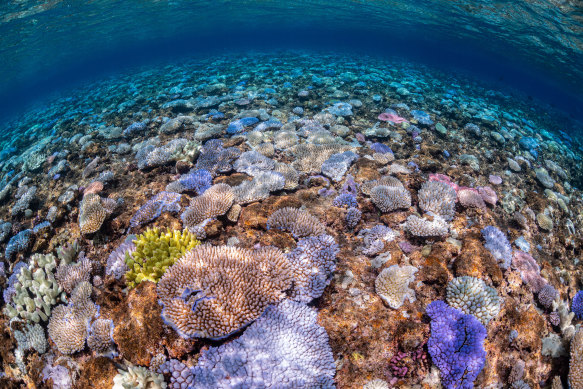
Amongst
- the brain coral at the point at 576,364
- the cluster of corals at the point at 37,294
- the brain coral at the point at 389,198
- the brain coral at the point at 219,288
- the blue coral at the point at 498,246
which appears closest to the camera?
the brain coral at the point at 219,288

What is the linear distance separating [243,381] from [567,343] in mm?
4765

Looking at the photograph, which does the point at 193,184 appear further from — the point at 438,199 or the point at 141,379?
the point at 438,199

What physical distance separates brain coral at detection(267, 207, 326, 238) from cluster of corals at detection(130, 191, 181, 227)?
2101 mm

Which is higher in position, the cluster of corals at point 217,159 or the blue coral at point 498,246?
the blue coral at point 498,246

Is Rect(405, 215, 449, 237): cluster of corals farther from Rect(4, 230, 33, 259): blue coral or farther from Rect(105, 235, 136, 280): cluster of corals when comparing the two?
Rect(4, 230, 33, 259): blue coral

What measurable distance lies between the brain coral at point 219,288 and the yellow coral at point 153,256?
0.35 metres

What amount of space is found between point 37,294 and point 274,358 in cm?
421

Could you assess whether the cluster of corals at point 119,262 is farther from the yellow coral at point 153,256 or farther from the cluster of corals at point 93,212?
the cluster of corals at point 93,212

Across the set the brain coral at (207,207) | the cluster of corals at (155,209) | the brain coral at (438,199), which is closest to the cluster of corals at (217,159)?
the cluster of corals at (155,209)

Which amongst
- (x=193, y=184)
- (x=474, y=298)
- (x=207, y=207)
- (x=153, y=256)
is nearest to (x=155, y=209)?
(x=193, y=184)

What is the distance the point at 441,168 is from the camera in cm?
731

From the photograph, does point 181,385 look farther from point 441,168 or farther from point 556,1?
point 556,1

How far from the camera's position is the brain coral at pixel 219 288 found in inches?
106

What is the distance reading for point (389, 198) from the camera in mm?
4922
